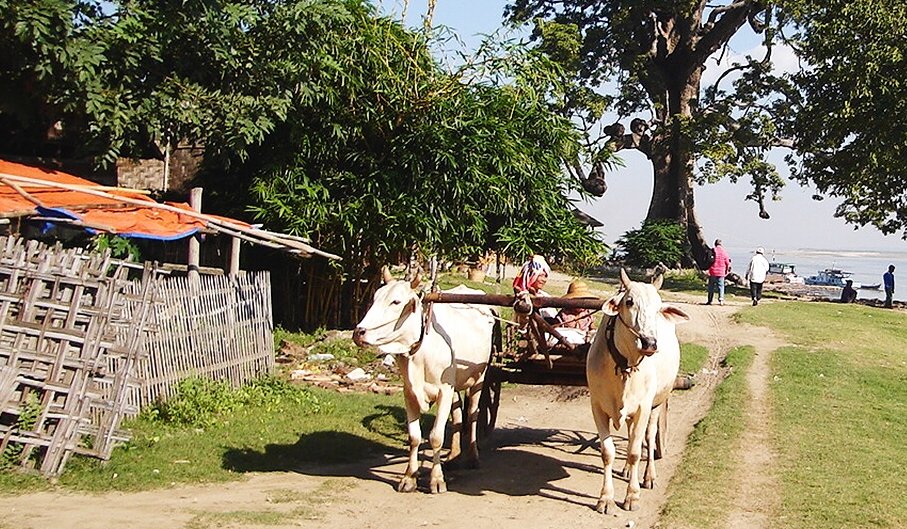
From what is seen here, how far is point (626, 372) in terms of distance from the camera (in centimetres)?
795

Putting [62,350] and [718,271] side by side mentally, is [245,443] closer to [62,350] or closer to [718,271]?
[62,350]

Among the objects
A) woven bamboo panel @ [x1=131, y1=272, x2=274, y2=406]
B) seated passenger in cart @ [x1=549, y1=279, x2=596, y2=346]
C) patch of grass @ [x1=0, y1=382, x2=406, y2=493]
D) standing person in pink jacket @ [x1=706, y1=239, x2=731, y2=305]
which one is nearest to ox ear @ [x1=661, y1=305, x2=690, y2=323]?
seated passenger in cart @ [x1=549, y1=279, x2=596, y2=346]

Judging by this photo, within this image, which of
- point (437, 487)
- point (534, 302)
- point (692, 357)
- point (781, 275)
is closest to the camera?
point (437, 487)

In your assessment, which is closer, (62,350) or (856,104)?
(62,350)

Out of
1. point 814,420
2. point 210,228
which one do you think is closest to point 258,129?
point 210,228

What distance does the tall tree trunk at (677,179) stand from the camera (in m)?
35.0

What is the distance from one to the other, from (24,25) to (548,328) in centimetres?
696

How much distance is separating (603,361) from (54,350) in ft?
15.3

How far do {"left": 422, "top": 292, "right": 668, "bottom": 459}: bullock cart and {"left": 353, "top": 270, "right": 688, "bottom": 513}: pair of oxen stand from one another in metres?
0.37

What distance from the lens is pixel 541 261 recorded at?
10.9 meters

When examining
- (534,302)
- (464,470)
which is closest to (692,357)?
A: (464,470)

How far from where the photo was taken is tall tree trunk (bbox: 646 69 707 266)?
35.0 m

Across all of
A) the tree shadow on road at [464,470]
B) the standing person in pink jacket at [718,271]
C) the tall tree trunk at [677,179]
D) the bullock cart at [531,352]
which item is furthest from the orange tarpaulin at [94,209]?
the tall tree trunk at [677,179]

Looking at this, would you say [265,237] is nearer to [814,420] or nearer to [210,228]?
[210,228]
